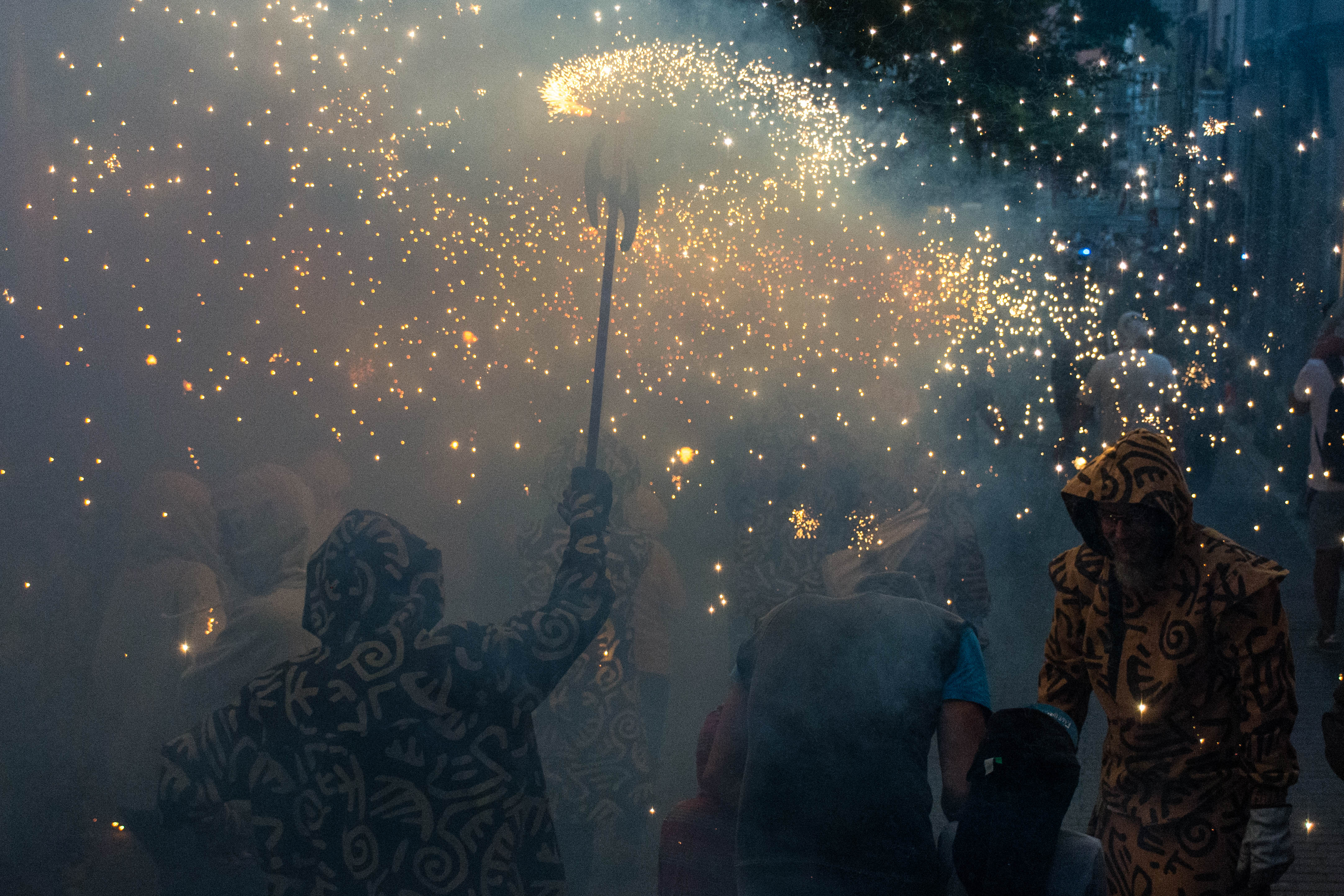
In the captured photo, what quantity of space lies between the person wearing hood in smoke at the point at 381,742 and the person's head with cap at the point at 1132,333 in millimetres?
5341

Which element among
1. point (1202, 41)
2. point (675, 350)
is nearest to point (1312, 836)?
point (675, 350)

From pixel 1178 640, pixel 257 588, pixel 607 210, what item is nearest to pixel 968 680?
pixel 1178 640

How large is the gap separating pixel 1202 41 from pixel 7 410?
22528 millimetres

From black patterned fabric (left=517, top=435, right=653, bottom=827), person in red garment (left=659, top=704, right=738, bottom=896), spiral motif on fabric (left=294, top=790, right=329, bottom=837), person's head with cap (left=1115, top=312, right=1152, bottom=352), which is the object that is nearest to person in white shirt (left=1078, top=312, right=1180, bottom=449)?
person's head with cap (left=1115, top=312, right=1152, bottom=352)

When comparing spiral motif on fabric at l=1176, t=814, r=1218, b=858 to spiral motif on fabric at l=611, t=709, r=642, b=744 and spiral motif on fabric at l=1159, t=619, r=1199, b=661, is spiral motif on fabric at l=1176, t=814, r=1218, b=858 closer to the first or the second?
spiral motif on fabric at l=1159, t=619, r=1199, b=661

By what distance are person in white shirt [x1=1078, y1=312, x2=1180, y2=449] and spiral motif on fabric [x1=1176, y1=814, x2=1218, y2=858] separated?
4.24 meters

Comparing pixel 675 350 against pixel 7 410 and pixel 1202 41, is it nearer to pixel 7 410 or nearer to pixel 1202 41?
pixel 7 410

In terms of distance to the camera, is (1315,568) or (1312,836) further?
(1315,568)

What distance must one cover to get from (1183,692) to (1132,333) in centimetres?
482

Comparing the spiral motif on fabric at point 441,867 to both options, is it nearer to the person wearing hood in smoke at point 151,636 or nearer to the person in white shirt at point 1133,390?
the person wearing hood in smoke at point 151,636

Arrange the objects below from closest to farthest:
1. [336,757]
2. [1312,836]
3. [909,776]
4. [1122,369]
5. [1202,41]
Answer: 1. [909,776]
2. [336,757]
3. [1312,836]
4. [1122,369]
5. [1202,41]

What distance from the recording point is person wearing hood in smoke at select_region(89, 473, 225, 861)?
3170 mm

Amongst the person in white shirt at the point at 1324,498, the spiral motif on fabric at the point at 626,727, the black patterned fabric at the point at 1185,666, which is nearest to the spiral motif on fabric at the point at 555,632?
the black patterned fabric at the point at 1185,666

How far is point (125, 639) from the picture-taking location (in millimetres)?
3383
